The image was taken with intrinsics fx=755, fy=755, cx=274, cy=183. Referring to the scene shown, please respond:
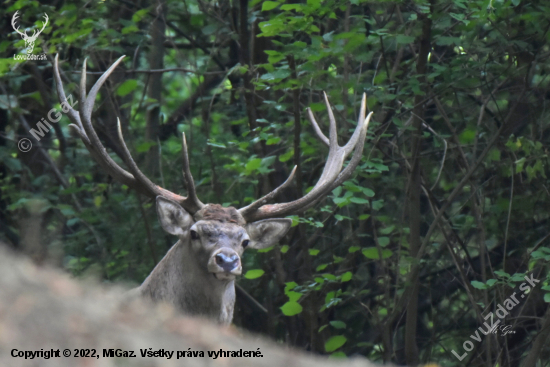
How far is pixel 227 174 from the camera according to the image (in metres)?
8.73

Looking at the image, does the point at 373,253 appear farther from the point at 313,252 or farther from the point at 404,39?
the point at 404,39

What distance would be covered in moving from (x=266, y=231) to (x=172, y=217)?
79cm

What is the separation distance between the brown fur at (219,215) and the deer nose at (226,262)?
460mm

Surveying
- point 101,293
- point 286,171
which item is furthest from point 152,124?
point 101,293

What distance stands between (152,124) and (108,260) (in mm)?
1936

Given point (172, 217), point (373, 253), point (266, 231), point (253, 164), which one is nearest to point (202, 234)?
point (172, 217)

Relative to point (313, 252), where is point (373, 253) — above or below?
above

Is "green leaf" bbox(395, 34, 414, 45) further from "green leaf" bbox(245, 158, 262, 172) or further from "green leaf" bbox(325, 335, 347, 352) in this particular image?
"green leaf" bbox(325, 335, 347, 352)

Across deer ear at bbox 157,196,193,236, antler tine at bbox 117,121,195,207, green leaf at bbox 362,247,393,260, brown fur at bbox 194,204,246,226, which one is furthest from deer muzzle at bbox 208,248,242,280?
green leaf at bbox 362,247,393,260

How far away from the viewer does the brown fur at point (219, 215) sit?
18.3 ft

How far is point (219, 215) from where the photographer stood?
5605 millimetres

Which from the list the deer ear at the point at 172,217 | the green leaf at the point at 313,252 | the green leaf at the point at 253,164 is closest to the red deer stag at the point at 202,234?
the deer ear at the point at 172,217

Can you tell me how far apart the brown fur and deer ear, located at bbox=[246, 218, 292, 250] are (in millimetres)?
177

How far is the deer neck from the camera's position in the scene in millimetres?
5434
